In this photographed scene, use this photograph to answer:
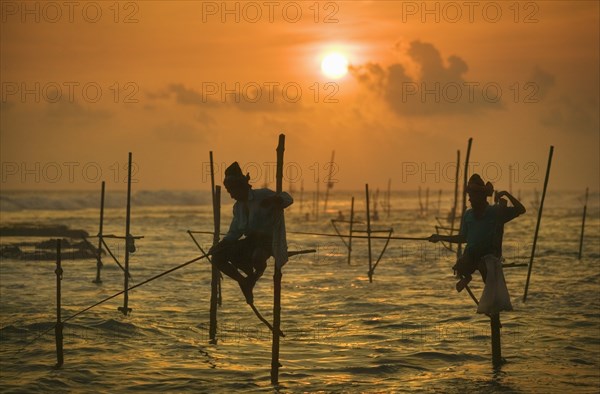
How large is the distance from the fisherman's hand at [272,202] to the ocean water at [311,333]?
2.75 m

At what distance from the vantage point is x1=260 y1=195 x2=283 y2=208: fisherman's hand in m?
9.11

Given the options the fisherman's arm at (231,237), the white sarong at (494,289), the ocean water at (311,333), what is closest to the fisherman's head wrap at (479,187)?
the white sarong at (494,289)

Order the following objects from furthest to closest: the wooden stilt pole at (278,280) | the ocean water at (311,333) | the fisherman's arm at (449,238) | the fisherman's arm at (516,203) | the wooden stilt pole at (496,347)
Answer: the wooden stilt pole at (496,347), the ocean water at (311,333), the fisherman's arm at (449,238), the fisherman's arm at (516,203), the wooden stilt pole at (278,280)

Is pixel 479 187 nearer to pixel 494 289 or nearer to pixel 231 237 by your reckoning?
pixel 494 289

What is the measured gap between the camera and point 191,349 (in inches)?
520

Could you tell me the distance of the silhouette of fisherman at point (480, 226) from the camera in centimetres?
998

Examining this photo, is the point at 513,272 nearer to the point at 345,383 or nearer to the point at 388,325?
the point at 388,325

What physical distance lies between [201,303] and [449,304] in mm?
5159

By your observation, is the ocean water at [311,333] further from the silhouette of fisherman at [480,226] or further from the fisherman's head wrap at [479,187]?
the fisherman's head wrap at [479,187]

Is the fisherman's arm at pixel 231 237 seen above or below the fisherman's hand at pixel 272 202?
below

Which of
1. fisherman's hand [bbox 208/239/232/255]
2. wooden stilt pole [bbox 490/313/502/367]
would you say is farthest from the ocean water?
fisherman's hand [bbox 208/239/232/255]

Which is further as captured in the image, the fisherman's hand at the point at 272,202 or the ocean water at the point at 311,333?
the ocean water at the point at 311,333

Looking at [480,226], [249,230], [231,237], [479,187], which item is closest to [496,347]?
[480,226]

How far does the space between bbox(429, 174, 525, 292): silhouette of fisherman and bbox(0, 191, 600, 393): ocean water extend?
5.51 feet
